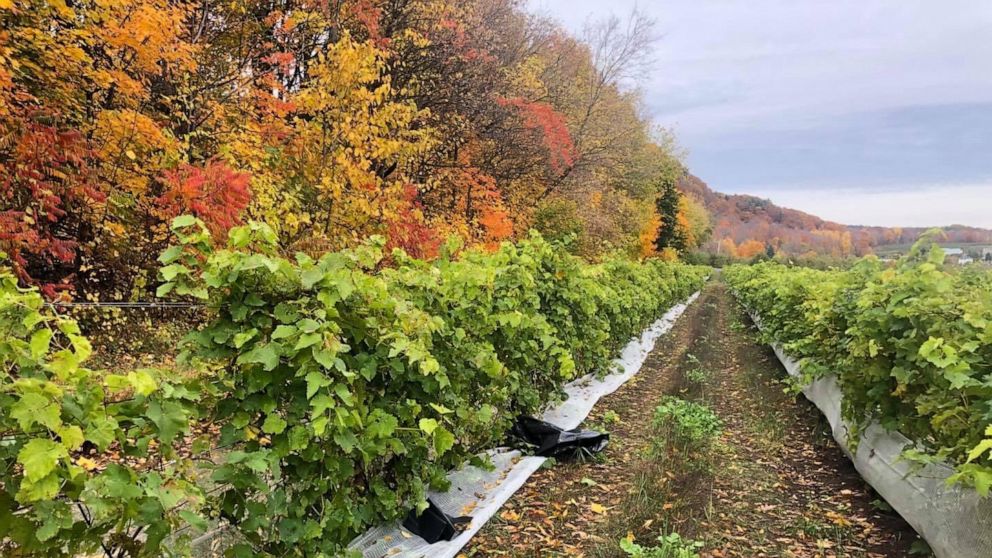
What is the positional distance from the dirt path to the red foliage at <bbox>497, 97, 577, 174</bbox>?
37.8 ft

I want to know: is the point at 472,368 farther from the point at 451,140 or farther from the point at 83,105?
the point at 451,140

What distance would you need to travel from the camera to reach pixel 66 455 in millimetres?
1391

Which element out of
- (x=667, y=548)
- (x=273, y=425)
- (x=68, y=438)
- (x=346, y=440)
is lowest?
(x=667, y=548)

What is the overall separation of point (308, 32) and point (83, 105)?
15.5 feet

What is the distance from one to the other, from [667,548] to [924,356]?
181 centimetres

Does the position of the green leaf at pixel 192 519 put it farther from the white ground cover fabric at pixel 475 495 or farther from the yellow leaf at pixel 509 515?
the yellow leaf at pixel 509 515

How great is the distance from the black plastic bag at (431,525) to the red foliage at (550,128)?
1318 centimetres

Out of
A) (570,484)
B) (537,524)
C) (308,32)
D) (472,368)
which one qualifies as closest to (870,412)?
(570,484)

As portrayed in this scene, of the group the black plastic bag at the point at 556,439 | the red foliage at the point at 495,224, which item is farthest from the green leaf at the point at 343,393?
the red foliage at the point at 495,224

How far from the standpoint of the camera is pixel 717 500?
13.0 ft

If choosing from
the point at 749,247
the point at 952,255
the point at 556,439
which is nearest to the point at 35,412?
the point at 556,439

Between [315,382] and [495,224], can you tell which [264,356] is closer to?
[315,382]

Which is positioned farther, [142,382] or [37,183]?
[37,183]

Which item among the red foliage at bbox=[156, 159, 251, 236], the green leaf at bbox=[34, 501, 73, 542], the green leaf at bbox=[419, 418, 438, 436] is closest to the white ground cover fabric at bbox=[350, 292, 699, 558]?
the green leaf at bbox=[419, 418, 438, 436]
